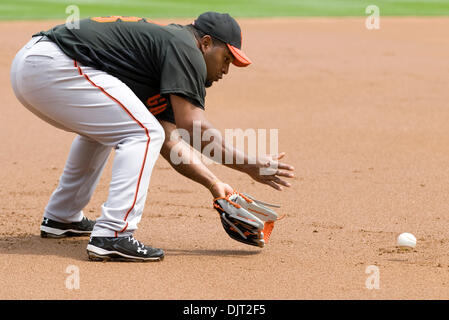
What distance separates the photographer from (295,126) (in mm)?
8633

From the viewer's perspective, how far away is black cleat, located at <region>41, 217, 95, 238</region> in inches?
191

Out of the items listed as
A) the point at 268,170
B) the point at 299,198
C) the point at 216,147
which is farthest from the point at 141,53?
the point at 299,198

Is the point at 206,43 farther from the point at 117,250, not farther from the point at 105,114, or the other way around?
the point at 117,250

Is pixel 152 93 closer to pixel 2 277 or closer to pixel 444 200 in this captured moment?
pixel 2 277

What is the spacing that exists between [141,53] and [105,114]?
1.22 ft

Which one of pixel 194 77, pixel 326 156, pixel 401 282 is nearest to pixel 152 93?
pixel 194 77

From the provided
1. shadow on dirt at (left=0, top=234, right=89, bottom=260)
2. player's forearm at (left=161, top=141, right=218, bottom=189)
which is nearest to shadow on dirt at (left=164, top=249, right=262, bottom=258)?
player's forearm at (left=161, top=141, right=218, bottom=189)

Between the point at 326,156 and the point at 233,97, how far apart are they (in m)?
3.06

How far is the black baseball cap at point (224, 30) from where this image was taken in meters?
4.28

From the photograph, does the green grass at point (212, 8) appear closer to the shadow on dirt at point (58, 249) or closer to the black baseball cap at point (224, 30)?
the shadow on dirt at point (58, 249)

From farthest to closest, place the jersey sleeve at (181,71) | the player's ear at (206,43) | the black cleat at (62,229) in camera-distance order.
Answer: the black cleat at (62,229)
the player's ear at (206,43)
the jersey sleeve at (181,71)

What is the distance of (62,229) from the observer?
4.86m

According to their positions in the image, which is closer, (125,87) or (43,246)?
(125,87)

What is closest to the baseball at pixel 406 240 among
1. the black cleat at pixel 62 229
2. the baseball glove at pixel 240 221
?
the baseball glove at pixel 240 221
